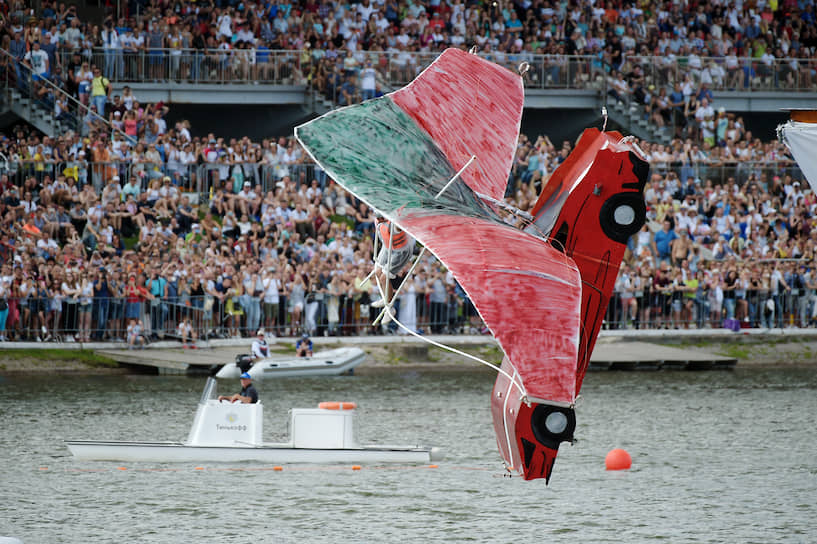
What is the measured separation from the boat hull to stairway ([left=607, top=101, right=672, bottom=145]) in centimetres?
2073

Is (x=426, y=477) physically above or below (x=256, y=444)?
below

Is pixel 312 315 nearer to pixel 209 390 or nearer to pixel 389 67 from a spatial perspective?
pixel 389 67

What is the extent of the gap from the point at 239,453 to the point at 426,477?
3.08 metres

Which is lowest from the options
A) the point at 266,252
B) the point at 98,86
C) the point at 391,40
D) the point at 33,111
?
the point at 266,252

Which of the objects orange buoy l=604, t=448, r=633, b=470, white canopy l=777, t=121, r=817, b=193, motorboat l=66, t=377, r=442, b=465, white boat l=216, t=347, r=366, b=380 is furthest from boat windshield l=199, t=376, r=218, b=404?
white canopy l=777, t=121, r=817, b=193

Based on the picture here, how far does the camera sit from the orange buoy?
21562mm

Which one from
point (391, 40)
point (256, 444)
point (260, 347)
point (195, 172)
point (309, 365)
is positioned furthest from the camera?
point (391, 40)

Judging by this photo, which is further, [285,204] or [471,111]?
[285,204]

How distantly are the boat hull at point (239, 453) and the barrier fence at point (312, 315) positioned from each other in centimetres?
873

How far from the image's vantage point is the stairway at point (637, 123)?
131 ft

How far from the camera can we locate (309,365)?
30.9m

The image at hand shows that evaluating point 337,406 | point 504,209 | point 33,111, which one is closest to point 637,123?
point 33,111

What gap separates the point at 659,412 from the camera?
27406 millimetres

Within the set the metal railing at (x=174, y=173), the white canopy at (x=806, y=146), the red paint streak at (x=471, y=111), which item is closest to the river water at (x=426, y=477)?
the metal railing at (x=174, y=173)
